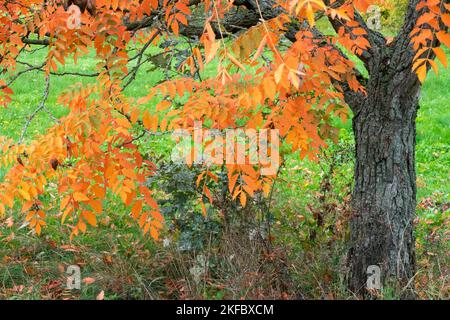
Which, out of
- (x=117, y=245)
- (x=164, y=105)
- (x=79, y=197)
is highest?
(x=164, y=105)

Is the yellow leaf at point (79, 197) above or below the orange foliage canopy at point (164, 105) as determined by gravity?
below

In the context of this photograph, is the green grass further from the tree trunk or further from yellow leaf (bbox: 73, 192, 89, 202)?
yellow leaf (bbox: 73, 192, 89, 202)

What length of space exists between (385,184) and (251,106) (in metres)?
1.31

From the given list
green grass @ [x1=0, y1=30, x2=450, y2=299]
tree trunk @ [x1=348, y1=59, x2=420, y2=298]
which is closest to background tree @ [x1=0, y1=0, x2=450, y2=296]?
tree trunk @ [x1=348, y1=59, x2=420, y2=298]

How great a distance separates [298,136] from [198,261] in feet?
4.82

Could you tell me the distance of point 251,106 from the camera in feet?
10.9

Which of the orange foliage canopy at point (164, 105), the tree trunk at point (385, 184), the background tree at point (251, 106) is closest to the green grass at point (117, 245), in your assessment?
the tree trunk at point (385, 184)

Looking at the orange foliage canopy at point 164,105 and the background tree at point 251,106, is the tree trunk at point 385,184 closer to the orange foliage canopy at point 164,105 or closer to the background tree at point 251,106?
the background tree at point 251,106

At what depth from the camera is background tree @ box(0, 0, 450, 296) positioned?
10.5 ft

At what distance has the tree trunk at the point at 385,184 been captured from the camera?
4.05 meters

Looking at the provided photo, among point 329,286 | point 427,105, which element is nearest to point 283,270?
point 329,286

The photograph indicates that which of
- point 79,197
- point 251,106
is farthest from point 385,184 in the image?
point 79,197


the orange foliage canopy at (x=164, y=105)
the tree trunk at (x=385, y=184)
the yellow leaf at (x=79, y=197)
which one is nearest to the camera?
the orange foliage canopy at (x=164, y=105)

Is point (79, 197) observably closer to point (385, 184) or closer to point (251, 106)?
point (251, 106)
